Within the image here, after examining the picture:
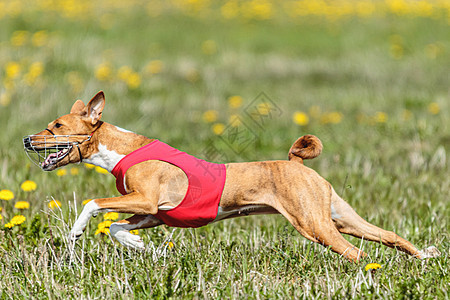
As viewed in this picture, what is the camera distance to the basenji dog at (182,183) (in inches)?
141

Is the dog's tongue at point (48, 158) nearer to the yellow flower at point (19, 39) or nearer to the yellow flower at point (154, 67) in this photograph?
the yellow flower at point (154, 67)

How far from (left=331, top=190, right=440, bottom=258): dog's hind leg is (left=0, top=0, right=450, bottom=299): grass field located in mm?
97

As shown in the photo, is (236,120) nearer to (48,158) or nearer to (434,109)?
(434,109)

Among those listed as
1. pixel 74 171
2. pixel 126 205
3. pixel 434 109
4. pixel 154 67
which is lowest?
pixel 434 109

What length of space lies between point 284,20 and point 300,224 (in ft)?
41.1

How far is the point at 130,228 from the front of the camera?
149 inches

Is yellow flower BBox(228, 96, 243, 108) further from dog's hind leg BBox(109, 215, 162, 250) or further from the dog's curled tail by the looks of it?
dog's hind leg BBox(109, 215, 162, 250)

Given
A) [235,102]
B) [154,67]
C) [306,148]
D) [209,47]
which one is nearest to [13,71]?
[154,67]

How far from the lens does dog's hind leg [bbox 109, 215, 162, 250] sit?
3.74 m

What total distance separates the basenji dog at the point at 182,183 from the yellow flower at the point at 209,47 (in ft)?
29.4

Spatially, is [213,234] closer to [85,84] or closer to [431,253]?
[431,253]

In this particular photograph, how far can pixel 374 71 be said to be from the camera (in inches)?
460

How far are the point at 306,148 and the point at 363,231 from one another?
70 centimetres

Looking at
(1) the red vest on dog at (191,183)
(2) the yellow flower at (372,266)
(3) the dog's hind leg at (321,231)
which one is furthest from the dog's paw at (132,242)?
(2) the yellow flower at (372,266)
